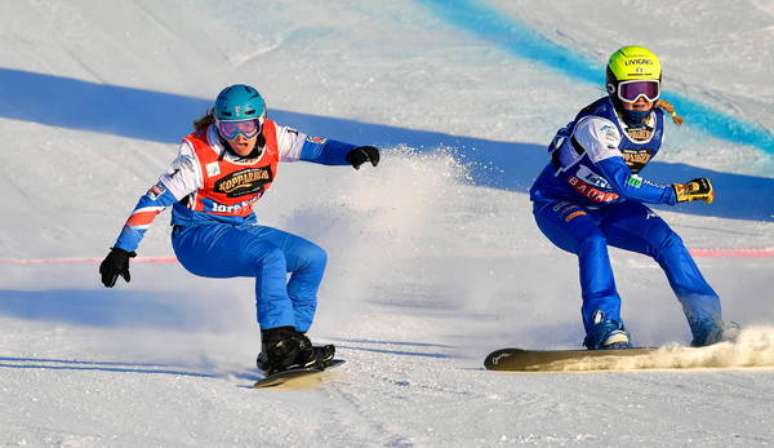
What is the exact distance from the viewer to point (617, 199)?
7.38m

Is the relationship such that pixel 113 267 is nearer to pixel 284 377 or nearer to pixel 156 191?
pixel 156 191

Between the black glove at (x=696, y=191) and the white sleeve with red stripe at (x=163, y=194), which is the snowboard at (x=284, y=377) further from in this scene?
the black glove at (x=696, y=191)

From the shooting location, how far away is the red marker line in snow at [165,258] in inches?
373

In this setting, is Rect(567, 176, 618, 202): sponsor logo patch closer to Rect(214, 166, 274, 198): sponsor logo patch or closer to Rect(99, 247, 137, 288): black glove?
Rect(214, 166, 274, 198): sponsor logo patch

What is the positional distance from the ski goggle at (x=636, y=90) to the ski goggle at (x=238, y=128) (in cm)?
180

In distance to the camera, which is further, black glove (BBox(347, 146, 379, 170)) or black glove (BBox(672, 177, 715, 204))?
black glove (BBox(347, 146, 379, 170))

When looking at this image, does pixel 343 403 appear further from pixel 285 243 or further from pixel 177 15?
pixel 177 15

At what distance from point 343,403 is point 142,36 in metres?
9.02

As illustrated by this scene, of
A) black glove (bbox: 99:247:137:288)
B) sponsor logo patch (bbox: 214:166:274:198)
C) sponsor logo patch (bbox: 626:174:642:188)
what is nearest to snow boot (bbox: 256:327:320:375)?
black glove (bbox: 99:247:137:288)

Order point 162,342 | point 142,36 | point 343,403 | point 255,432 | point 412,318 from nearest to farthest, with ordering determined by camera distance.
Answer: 1. point 255,432
2. point 343,403
3. point 162,342
4. point 412,318
5. point 142,36

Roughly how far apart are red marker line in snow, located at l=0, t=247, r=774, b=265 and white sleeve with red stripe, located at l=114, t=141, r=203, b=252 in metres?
2.93

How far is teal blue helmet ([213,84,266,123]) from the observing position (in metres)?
6.63

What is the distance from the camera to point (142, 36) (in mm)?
14148

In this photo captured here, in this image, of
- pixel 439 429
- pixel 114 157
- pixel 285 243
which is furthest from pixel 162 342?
pixel 114 157
